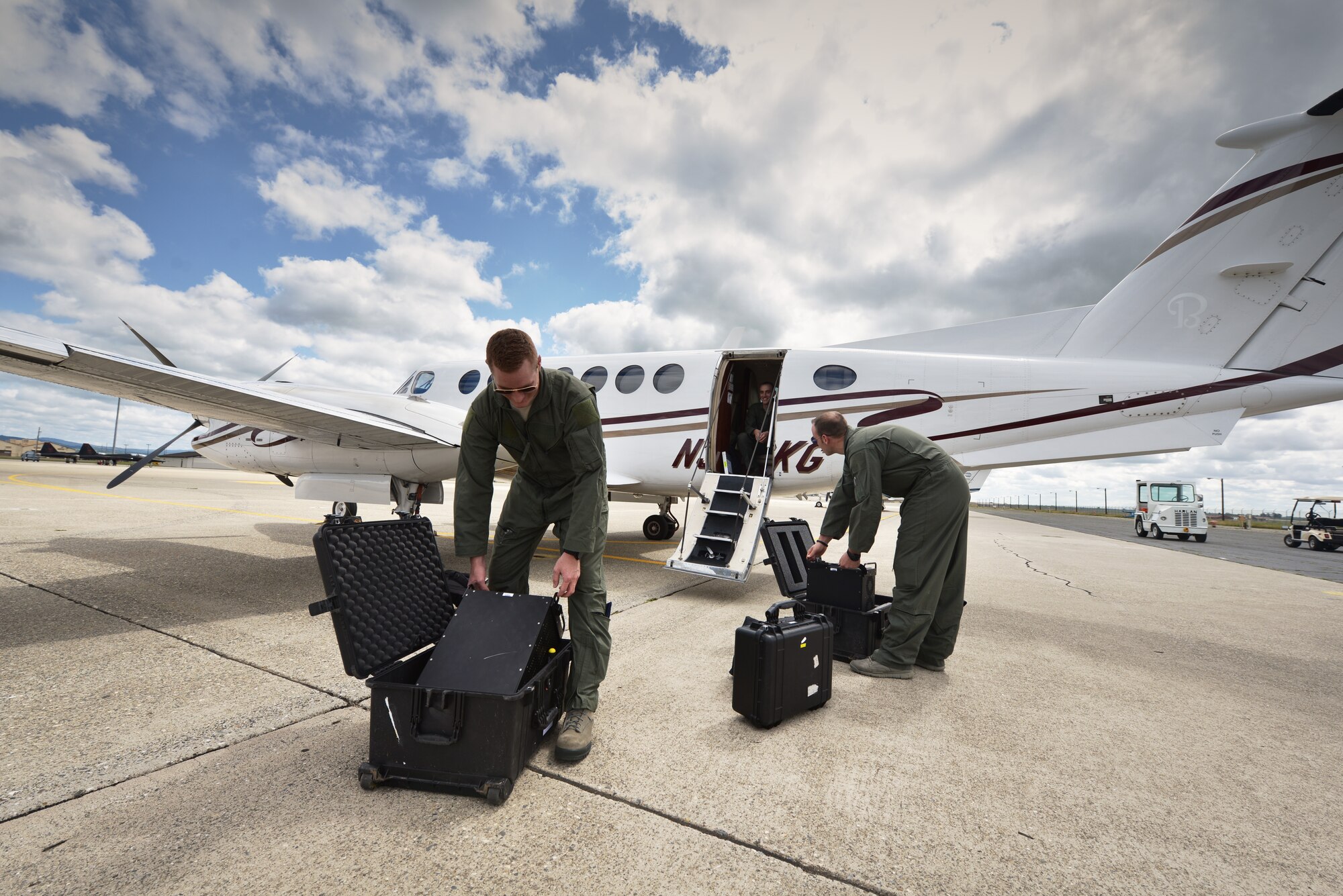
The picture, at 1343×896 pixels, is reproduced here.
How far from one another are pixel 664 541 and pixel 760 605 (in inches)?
212

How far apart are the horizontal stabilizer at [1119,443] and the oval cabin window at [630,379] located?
4455mm

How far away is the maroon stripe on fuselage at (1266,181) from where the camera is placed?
523cm

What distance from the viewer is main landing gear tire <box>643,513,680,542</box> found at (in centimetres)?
1068

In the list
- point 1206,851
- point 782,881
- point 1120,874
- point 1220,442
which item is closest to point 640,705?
point 782,881

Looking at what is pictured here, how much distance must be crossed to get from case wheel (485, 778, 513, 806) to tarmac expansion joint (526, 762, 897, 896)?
0.21 metres

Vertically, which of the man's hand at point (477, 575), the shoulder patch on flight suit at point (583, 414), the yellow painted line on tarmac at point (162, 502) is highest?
the shoulder patch on flight suit at point (583, 414)

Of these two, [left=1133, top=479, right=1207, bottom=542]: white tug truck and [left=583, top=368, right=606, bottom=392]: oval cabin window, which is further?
[left=1133, top=479, right=1207, bottom=542]: white tug truck

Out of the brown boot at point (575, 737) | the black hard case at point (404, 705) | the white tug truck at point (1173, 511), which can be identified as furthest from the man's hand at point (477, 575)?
the white tug truck at point (1173, 511)

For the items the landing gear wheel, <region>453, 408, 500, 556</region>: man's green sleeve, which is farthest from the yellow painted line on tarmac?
<region>453, 408, 500, 556</region>: man's green sleeve

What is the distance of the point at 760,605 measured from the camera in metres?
5.39

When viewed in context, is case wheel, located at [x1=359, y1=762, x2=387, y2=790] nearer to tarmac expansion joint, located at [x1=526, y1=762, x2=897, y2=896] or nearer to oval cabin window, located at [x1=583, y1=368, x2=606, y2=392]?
tarmac expansion joint, located at [x1=526, y1=762, x2=897, y2=896]

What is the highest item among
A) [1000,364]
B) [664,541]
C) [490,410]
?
[1000,364]

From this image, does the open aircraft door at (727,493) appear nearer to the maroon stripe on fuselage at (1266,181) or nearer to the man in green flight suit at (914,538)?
the man in green flight suit at (914,538)

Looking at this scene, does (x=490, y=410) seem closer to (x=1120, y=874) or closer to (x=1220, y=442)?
(x=1120, y=874)
